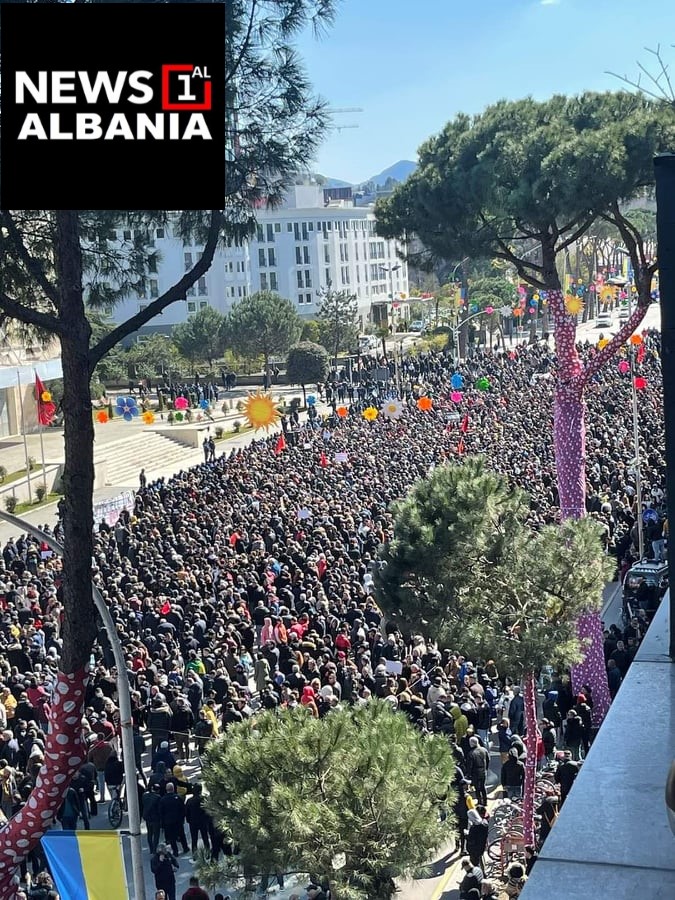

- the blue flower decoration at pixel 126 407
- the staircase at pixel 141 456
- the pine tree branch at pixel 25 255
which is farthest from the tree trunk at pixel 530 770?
the staircase at pixel 141 456

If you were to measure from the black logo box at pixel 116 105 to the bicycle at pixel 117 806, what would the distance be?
8.09 m

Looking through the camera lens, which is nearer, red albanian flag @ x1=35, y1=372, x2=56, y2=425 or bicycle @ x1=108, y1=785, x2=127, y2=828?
bicycle @ x1=108, y1=785, x2=127, y2=828

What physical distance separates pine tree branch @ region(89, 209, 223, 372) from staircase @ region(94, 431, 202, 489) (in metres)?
31.1

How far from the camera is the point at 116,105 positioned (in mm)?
7727

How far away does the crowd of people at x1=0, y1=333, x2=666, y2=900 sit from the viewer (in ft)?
44.7

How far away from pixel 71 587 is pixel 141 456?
35556mm

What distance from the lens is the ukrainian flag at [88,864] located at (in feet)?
29.6

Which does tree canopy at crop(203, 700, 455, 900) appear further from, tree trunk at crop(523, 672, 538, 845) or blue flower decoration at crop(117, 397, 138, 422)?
blue flower decoration at crop(117, 397, 138, 422)

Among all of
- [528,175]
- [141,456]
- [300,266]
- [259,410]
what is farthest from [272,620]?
[300,266]

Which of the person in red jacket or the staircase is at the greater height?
the staircase

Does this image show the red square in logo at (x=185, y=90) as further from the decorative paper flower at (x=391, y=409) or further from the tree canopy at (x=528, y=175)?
the decorative paper flower at (x=391, y=409)

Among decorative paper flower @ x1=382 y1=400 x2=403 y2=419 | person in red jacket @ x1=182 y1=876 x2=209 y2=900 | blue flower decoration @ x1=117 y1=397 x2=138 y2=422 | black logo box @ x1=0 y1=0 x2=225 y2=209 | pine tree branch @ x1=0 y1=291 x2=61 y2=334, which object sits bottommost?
person in red jacket @ x1=182 y1=876 x2=209 y2=900

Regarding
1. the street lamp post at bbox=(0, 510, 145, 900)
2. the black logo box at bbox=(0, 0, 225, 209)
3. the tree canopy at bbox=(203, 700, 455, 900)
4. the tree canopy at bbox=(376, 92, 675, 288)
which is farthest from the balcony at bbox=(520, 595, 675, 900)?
the tree canopy at bbox=(376, 92, 675, 288)

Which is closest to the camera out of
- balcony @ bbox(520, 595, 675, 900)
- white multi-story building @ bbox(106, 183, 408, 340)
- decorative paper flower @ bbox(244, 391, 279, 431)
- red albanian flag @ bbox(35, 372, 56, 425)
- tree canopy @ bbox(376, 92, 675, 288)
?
balcony @ bbox(520, 595, 675, 900)
